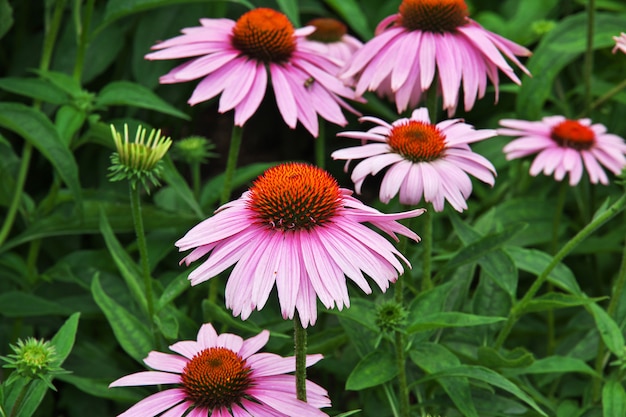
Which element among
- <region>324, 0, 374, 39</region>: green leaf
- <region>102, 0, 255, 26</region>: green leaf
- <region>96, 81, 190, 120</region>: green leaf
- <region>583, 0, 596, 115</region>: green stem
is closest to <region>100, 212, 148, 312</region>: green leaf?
<region>96, 81, 190, 120</region>: green leaf

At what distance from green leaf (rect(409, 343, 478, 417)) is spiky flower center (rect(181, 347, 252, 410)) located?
15.7 inches

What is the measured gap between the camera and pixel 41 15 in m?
2.55

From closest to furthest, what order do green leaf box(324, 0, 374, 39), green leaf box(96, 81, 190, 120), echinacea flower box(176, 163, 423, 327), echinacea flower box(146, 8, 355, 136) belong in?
echinacea flower box(176, 163, 423, 327) → echinacea flower box(146, 8, 355, 136) → green leaf box(96, 81, 190, 120) → green leaf box(324, 0, 374, 39)

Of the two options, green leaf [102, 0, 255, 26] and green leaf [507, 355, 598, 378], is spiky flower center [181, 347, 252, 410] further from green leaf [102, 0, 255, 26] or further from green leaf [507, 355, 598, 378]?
green leaf [102, 0, 255, 26]

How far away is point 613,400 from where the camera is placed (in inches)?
61.1

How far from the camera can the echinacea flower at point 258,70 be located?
168cm

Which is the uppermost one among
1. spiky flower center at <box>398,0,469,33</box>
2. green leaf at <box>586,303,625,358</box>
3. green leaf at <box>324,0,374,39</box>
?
green leaf at <box>324,0,374,39</box>

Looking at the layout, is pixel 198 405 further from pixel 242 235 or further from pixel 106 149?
pixel 106 149

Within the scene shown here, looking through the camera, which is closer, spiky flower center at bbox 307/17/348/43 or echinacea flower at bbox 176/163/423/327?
echinacea flower at bbox 176/163/423/327

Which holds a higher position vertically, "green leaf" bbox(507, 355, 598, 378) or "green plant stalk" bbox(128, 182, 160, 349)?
"green plant stalk" bbox(128, 182, 160, 349)

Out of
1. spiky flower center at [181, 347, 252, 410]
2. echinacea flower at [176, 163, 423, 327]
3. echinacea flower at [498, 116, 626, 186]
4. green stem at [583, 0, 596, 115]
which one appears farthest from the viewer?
green stem at [583, 0, 596, 115]

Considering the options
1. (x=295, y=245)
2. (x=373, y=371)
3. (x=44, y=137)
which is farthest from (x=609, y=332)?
(x=44, y=137)

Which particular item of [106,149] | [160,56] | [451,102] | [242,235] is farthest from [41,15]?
[242,235]

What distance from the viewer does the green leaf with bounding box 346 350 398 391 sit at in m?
1.46
